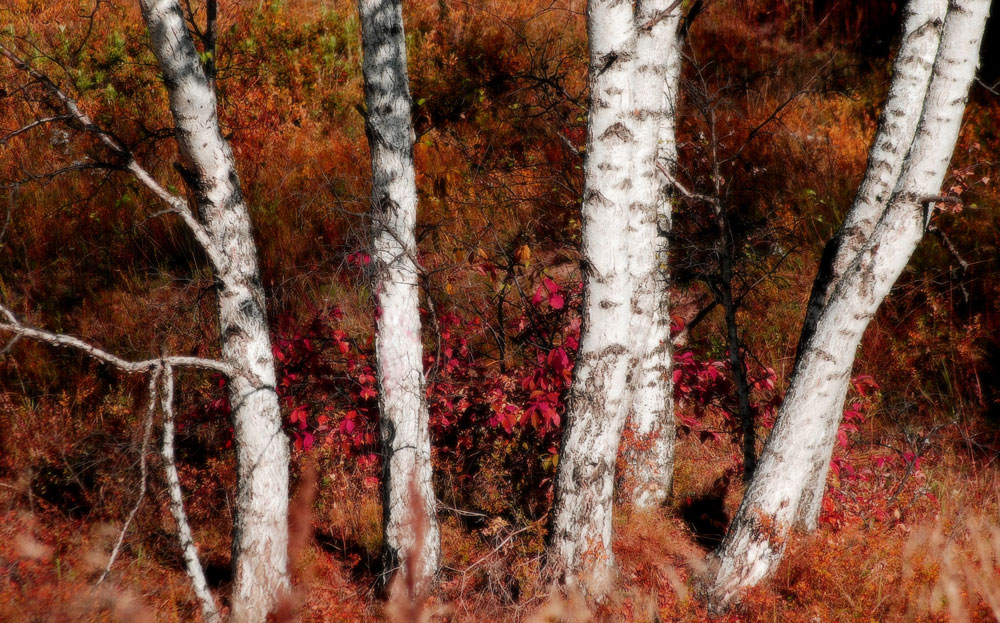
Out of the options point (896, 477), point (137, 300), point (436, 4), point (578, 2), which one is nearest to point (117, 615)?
point (137, 300)

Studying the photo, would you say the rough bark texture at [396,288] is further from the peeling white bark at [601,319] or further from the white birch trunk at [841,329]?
the white birch trunk at [841,329]

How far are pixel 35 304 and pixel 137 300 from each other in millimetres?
966

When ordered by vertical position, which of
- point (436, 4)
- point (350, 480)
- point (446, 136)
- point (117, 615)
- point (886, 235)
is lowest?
point (117, 615)

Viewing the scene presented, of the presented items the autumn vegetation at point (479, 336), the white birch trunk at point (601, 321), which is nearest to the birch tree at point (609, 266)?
the white birch trunk at point (601, 321)

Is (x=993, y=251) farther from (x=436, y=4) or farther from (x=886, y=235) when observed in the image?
(x=436, y=4)

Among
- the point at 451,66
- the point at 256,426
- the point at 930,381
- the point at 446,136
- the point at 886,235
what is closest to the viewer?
the point at 886,235

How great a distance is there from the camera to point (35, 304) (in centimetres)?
598

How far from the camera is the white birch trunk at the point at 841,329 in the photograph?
308 cm

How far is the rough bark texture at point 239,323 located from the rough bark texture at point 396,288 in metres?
0.58

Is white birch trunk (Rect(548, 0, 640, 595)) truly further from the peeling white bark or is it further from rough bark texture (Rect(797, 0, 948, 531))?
rough bark texture (Rect(797, 0, 948, 531))

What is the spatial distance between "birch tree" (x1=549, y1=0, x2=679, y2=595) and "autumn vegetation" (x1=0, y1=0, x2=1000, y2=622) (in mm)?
377

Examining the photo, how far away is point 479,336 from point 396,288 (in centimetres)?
192

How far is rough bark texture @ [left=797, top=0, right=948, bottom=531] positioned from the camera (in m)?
3.45

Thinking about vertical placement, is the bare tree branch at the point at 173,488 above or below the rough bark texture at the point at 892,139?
below
